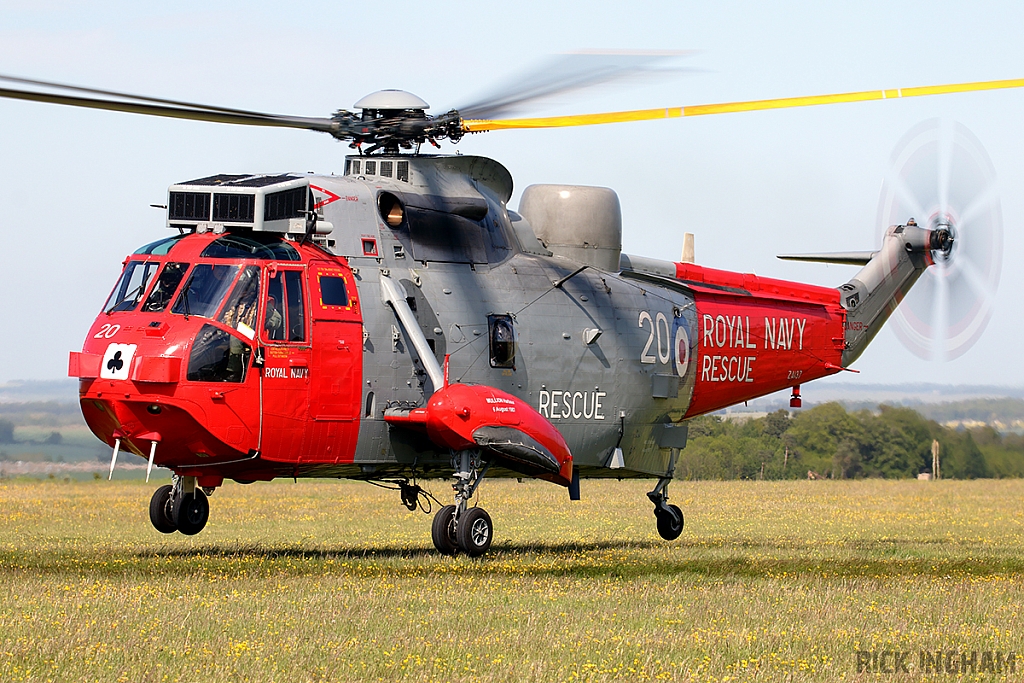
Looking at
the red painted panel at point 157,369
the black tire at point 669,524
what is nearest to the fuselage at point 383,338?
the red painted panel at point 157,369

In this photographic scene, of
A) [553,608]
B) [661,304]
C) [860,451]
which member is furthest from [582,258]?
[860,451]

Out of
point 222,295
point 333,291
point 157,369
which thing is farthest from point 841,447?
point 157,369

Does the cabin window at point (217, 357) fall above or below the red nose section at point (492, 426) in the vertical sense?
above

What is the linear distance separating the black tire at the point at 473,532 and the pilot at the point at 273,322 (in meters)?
3.34

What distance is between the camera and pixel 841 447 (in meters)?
54.2

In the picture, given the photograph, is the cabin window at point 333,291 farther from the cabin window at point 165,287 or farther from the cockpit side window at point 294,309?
the cabin window at point 165,287

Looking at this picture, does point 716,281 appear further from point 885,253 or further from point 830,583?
point 830,583

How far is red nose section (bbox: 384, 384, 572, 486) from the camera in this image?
17328 millimetres

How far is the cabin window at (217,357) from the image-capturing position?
16016mm

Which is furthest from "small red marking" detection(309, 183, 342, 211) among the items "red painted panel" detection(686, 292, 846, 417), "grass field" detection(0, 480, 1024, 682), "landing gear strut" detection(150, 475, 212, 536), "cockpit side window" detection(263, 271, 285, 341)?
"red painted panel" detection(686, 292, 846, 417)

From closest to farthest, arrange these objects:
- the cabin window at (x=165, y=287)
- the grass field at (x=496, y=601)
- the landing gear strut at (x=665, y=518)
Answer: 1. the grass field at (x=496, y=601)
2. the cabin window at (x=165, y=287)
3. the landing gear strut at (x=665, y=518)

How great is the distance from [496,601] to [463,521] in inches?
144

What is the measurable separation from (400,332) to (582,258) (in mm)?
3868

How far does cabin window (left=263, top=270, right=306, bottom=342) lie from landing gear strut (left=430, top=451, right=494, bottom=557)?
2756mm
